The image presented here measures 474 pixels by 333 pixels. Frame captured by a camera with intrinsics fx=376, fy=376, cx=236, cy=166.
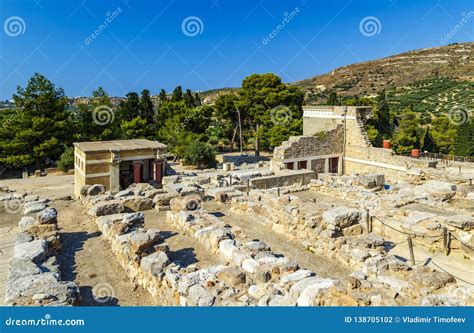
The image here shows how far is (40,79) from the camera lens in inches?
1131

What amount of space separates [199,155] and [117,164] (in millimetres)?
12064

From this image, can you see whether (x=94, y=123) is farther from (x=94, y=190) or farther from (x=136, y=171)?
(x=94, y=190)

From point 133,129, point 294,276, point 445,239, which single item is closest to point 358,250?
point 294,276

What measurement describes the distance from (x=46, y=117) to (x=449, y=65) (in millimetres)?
69180

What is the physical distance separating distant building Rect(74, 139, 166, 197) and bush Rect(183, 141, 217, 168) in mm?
9153

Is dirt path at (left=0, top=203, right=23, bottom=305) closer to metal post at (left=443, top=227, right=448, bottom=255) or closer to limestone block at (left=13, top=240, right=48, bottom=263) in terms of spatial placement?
limestone block at (left=13, top=240, right=48, bottom=263)

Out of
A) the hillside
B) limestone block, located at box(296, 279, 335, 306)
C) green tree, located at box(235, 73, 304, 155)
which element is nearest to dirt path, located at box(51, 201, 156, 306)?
limestone block, located at box(296, 279, 335, 306)

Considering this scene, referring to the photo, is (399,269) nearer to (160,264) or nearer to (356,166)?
(160,264)

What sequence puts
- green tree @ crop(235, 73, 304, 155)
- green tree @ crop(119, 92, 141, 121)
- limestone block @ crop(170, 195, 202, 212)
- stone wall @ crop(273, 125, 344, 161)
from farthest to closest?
green tree @ crop(119, 92, 141, 121)
green tree @ crop(235, 73, 304, 155)
stone wall @ crop(273, 125, 344, 161)
limestone block @ crop(170, 195, 202, 212)

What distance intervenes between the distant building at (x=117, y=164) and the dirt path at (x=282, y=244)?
6.45 meters

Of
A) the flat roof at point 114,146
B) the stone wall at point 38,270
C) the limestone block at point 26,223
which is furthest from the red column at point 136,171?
the limestone block at point 26,223

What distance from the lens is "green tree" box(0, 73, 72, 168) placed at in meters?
26.9

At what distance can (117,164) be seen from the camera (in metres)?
17.4
